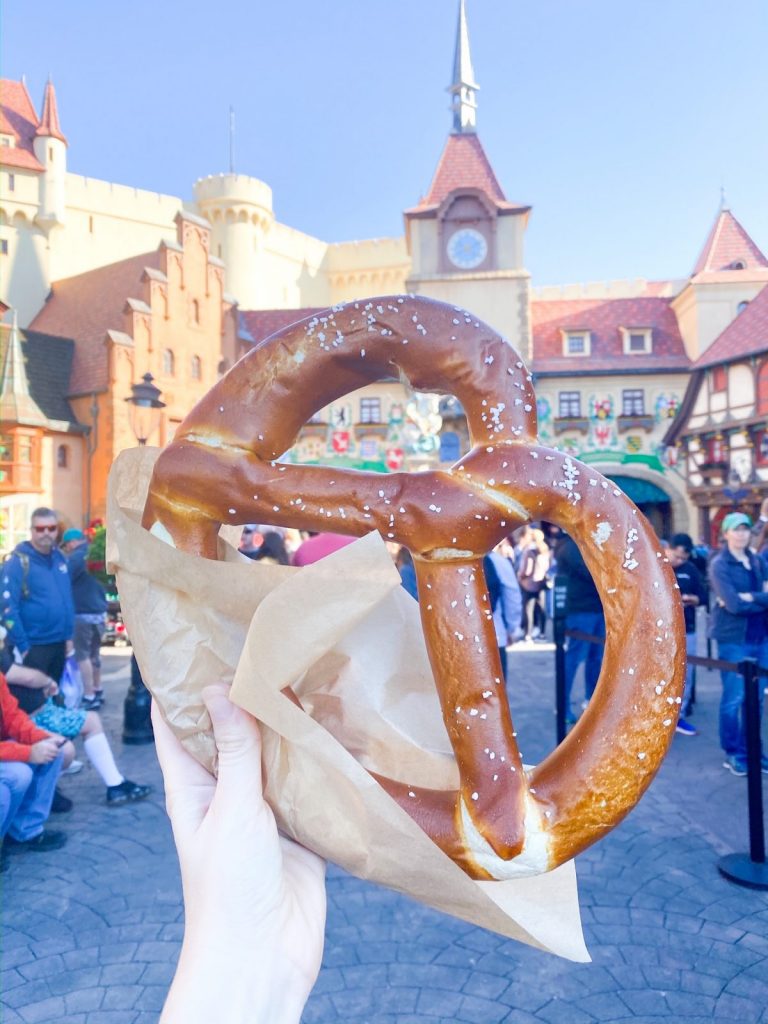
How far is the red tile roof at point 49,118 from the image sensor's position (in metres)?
27.4

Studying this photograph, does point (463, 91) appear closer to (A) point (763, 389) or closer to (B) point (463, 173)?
(B) point (463, 173)

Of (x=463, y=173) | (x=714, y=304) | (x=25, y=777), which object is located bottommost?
(x=25, y=777)

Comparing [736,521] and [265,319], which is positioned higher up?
[265,319]

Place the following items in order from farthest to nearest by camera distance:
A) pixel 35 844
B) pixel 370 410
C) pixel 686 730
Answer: pixel 370 410 → pixel 686 730 → pixel 35 844

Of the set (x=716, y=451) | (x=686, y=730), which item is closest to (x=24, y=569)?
(x=686, y=730)

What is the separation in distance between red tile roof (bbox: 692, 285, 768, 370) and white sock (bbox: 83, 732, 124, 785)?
55.5 ft

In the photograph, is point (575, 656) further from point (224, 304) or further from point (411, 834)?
point (224, 304)

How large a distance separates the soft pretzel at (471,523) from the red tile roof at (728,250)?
23370mm

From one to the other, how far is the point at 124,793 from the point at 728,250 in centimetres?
2400

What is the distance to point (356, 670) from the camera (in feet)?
4.29

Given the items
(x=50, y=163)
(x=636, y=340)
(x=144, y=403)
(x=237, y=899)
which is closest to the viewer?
(x=237, y=899)

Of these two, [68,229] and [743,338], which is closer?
[743,338]

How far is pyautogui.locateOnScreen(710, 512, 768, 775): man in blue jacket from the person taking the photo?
428 cm

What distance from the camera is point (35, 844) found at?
3.46 m
